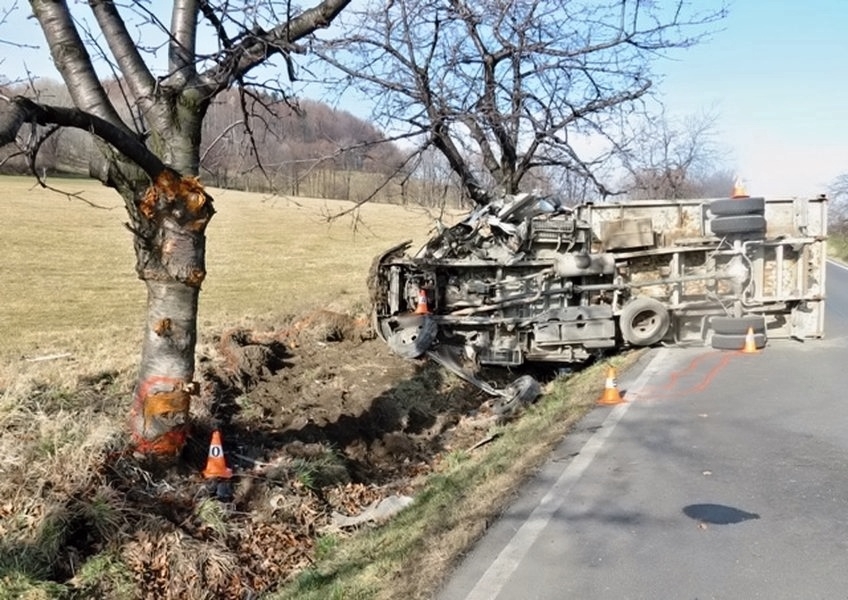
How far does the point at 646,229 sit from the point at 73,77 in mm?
7470

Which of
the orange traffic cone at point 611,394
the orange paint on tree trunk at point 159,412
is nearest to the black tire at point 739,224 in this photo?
the orange traffic cone at point 611,394

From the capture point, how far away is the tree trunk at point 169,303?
18.7 ft

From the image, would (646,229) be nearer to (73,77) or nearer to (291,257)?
(73,77)

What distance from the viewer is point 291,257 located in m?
34.1

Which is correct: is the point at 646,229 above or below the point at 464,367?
above

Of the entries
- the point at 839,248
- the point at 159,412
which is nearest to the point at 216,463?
the point at 159,412

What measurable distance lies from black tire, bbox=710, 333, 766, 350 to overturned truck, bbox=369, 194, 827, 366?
0.05 ft

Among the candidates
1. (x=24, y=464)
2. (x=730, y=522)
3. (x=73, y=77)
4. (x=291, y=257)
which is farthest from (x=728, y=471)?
(x=291, y=257)

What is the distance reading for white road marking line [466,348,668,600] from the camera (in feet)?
12.6

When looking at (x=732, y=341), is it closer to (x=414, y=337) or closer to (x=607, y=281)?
(x=607, y=281)

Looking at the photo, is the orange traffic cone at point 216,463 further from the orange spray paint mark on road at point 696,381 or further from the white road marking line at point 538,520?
the orange spray paint mark on road at point 696,381

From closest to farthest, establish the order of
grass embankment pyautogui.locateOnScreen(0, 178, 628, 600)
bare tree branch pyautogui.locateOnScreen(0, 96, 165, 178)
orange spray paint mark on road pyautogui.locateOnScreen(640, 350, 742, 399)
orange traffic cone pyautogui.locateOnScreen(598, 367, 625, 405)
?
bare tree branch pyautogui.locateOnScreen(0, 96, 165, 178) < grass embankment pyautogui.locateOnScreen(0, 178, 628, 600) < orange traffic cone pyautogui.locateOnScreen(598, 367, 625, 405) < orange spray paint mark on road pyautogui.locateOnScreen(640, 350, 742, 399)

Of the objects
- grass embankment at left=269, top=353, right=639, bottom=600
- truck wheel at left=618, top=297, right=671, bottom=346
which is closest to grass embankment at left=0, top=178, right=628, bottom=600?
grass embankment at left=269, top=353, right=639, bottom=600

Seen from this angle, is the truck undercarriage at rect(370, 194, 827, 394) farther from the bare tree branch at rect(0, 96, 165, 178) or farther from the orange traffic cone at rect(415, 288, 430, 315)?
the bare tree branch at rect(0, 96, 165, 178)
